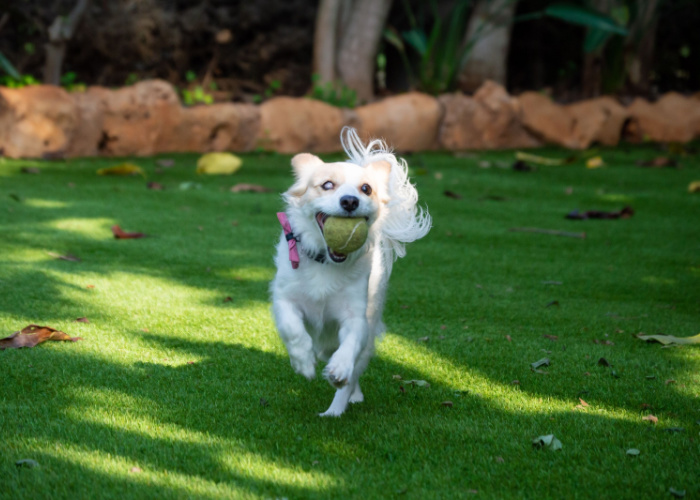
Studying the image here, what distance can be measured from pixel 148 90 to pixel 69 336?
660cm

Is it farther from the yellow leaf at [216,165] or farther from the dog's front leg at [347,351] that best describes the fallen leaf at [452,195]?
the dog's front leg at [347,351]

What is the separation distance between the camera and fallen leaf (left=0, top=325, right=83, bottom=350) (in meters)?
3.28

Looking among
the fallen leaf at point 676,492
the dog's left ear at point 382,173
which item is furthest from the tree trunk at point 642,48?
the fallen leaf at point 676,492

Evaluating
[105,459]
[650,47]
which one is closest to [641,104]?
[650,47]

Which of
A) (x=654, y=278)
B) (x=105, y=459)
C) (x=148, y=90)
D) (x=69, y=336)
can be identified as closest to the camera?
(x=105, y=459)

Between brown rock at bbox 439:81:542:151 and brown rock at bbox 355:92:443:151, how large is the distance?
0.60ft

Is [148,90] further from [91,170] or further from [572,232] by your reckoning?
[572,232]

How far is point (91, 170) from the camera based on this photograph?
821 centimetres

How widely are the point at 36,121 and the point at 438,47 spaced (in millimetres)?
5757

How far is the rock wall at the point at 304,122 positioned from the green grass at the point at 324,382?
7.90 ft

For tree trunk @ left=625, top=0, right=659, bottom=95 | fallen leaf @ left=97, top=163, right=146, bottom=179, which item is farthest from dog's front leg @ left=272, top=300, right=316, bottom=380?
tree trunk @ left=625, top=0, right=659, bottom=95

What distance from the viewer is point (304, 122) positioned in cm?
1021

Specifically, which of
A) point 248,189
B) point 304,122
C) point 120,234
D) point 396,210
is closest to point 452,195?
point 248,189

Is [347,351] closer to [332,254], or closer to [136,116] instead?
[332,254]
